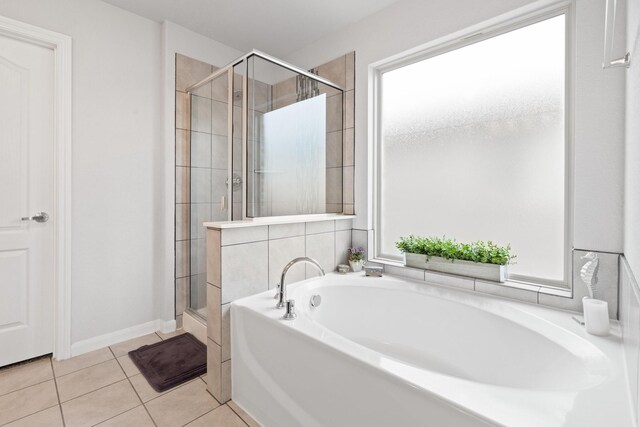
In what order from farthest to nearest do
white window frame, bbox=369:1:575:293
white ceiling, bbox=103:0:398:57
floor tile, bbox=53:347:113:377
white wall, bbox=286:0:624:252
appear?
white ceiling, bbox=103:0:398:57
floor tile, bbox=53:347:113:377
white window frame, bbox=369:1:575:293
white wall, bbox=286:0:624:252

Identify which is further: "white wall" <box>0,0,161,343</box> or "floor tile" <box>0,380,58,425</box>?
"white wall" <box>0,0,161,343</box>

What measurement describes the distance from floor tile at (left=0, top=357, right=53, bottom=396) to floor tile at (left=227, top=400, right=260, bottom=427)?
3.91 ft

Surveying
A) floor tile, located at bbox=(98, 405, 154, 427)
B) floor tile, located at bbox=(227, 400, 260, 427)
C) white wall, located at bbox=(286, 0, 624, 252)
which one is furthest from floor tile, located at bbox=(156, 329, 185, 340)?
white wall, located at bbox=(286, 0, 624, 252)

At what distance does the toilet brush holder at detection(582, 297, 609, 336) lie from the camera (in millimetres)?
1249

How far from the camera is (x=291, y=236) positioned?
78.3 inches

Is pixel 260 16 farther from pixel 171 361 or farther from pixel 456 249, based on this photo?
pixel 171 361

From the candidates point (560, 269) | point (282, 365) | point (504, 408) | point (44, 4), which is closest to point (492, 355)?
point (560, 269)

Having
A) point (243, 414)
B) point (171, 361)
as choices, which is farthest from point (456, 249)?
point (171, 361)

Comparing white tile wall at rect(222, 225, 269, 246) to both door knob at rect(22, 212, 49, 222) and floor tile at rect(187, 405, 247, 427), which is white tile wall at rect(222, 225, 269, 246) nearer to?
floor tile at rect(187, 405, 247, 427)

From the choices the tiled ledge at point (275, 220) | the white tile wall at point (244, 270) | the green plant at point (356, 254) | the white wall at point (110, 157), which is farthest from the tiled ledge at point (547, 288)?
the white wall at point (110, 157)

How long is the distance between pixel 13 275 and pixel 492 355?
2902mm

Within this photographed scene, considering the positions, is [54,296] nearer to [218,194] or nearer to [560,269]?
[218,194]

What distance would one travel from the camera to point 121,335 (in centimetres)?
231

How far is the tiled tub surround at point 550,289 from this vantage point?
4.61ft
